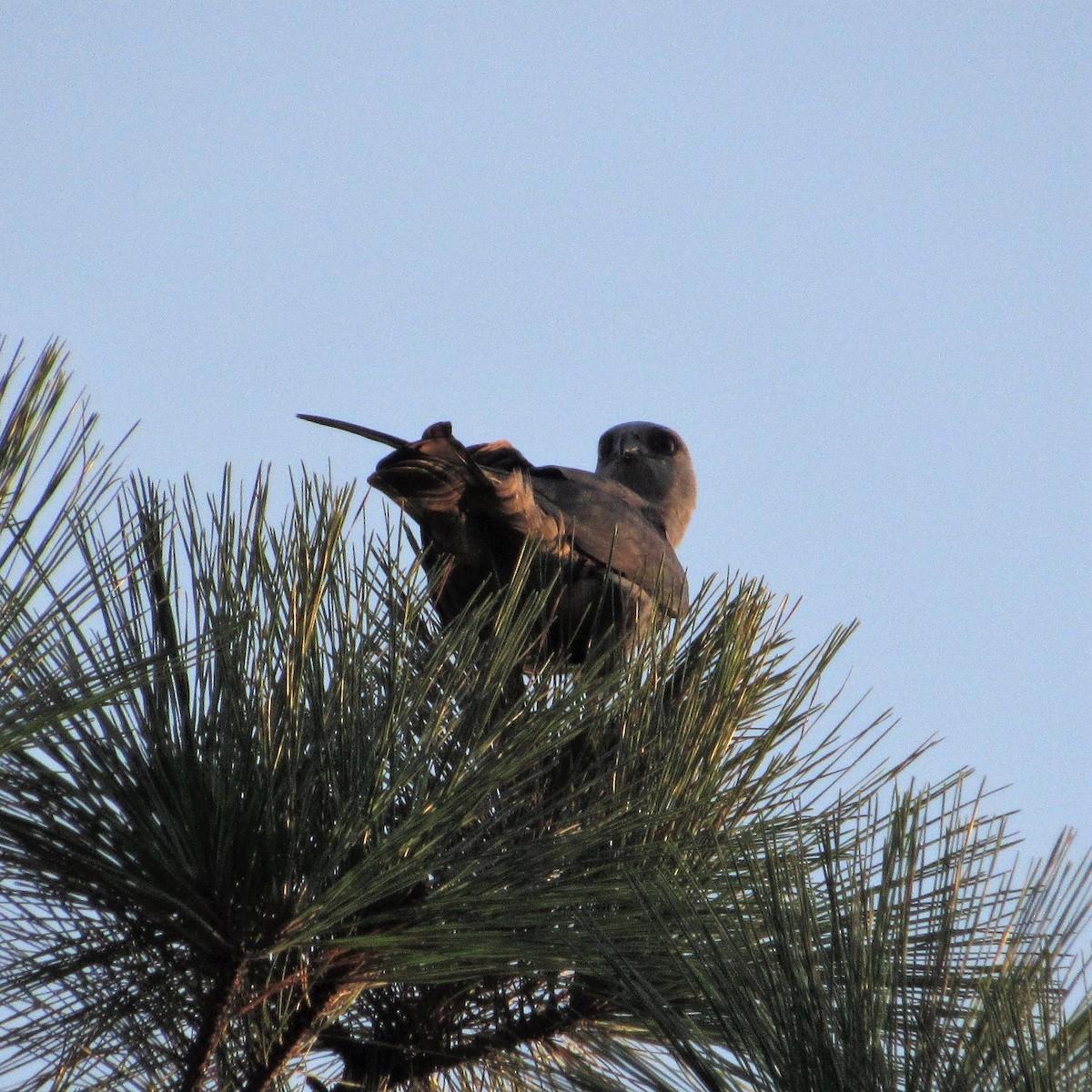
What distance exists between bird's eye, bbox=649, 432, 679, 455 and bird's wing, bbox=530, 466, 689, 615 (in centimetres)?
41

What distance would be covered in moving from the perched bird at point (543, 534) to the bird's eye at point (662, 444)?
0.67 feet

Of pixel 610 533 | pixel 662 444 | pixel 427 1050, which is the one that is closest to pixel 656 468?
pixel 662 444

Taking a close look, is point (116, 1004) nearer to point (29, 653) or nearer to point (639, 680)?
point (29, 653)

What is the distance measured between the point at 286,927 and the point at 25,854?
12.3 inches

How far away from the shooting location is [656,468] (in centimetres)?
279

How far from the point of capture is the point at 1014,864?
6.22 feet

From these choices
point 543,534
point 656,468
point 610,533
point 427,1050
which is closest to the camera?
point 427,1050

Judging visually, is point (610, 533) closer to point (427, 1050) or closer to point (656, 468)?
point (656, 468)

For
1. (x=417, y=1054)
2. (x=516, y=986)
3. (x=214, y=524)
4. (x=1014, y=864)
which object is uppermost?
(x=1014, y=864)

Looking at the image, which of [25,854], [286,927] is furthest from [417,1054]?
[25,854]

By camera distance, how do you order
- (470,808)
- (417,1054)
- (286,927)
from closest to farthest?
(286,927) < (470,808) < (417,1054)

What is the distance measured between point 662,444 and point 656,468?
7 centimetres

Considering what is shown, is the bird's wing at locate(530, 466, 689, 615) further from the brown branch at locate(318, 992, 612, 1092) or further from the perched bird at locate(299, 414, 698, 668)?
the brown branch at locate(318, 992, 612, 1092)

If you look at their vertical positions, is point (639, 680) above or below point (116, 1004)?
above
